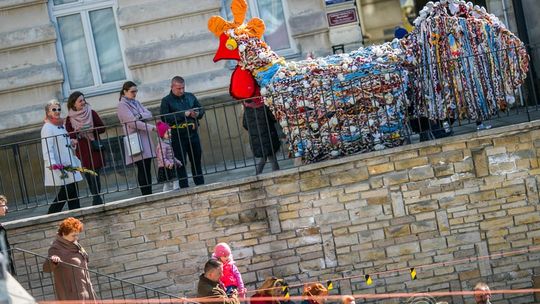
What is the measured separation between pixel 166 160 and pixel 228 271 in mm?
1793

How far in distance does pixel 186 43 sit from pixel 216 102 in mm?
874

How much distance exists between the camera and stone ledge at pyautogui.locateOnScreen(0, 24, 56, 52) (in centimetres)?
1973

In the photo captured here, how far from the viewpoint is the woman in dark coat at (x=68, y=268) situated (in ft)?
50.2

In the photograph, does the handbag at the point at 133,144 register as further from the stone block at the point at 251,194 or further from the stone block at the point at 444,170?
the stone block at the point at 444,170

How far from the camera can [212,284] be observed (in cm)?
1548

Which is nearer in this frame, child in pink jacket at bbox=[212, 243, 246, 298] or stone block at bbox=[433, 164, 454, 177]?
child in pink jacket at bbox=[212, 243, 246, 298]

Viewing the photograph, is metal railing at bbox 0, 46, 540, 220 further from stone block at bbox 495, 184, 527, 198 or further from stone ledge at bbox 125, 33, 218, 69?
stone ledge at bbox 125, 33, 218, 69

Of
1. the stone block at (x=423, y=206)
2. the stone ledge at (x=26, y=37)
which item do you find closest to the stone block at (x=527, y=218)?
the stone block at (x=423, y=206)

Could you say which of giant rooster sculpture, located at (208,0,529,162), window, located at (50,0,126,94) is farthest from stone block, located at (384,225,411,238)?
window, located at (50,0,126,94)

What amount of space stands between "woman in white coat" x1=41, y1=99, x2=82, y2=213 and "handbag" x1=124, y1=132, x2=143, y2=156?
1.94ft

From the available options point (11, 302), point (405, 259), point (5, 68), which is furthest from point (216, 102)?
point (11, 302)

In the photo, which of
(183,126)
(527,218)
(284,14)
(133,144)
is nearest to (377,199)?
(527,218)

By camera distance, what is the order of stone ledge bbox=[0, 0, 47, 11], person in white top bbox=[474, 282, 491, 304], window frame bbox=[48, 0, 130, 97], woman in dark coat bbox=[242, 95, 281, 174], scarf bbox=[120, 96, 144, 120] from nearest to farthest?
1. person in white top bbox=[474, 282, 491, 304]
2. woman in dark coat bbox=[242, 95, 281, 174]
3. scarf bbox=[120, 96, 144, 120]
4. stone ledge bbox=[0, 0, 47, 11]
5. window frame bbox=[48, 0, 130, 97]

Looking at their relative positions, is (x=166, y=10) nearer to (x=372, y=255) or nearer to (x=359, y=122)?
(x=359, y=122)
